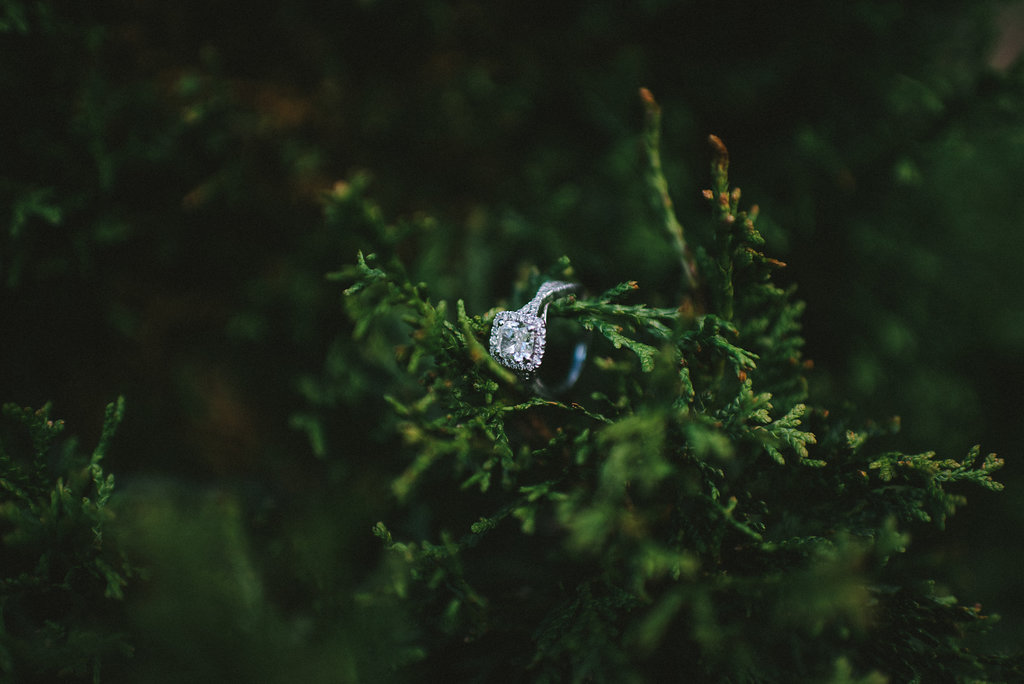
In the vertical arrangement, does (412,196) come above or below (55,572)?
above

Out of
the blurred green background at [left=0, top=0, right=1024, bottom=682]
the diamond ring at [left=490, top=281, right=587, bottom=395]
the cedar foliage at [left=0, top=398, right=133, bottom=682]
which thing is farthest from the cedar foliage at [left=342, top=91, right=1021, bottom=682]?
the cedar foliage at [left=0, top=398, right=133, bottom=682]

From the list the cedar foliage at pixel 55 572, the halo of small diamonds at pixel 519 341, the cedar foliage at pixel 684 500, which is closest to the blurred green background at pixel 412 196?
the cedar foliage at pixel 55 572

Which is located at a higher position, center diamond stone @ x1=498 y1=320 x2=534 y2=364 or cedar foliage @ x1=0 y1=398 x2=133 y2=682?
center diamond stone @ x1=498 y1=320 x2=534 y2=364

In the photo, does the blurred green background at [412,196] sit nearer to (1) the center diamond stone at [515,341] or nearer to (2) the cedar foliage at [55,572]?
(2) the cedar foliage at [55,572]

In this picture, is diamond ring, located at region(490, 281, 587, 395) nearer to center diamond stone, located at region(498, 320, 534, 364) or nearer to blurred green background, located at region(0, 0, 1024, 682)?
center diamond stone, located at region(498, 320, 534, 364)

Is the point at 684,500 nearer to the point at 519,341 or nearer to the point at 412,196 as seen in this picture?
the point at 519,341

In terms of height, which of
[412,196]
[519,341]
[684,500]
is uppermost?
[412,196]

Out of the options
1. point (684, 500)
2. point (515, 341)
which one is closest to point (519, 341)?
point (515, 341)

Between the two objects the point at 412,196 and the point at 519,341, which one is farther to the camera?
the point at 412,196
